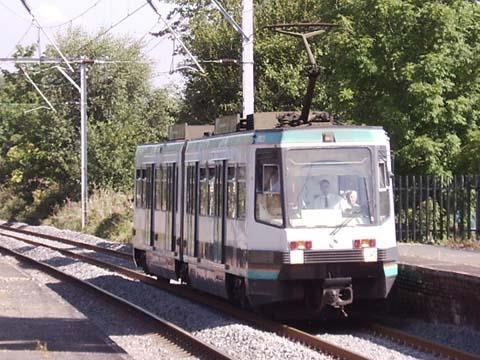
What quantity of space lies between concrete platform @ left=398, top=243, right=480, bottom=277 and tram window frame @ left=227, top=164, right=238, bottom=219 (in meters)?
3.04

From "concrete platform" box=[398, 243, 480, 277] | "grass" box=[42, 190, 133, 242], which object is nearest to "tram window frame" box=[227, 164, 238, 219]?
"concrete platform" box=[398, 243, 480, 277]

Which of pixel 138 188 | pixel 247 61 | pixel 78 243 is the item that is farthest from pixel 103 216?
pixel 247 61

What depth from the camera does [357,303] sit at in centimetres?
1585

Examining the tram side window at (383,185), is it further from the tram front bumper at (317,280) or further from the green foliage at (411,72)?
the green foliage at (411,72)

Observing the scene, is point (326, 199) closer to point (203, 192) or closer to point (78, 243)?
point (203, 192)

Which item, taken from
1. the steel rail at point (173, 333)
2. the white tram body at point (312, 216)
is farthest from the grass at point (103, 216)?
the white tram body at point (312, 216)

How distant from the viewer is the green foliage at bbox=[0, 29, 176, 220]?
50.9 meters

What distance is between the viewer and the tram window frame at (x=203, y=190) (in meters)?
17.6

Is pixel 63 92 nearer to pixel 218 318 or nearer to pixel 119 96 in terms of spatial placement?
pixel 119 96

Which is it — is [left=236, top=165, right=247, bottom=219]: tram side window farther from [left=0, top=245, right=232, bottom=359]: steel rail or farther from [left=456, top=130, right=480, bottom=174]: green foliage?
[left=456, top=130, right=480, bottom=174]: green foliage

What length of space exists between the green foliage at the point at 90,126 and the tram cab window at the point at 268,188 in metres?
→ 33.4

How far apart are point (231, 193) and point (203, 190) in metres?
1.71

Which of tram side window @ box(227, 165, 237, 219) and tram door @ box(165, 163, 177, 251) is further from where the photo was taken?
tram door @ box(165, 163, 177, 251)

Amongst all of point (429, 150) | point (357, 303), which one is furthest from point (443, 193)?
point (357, 303)
